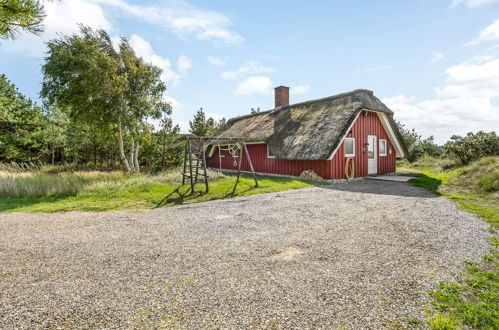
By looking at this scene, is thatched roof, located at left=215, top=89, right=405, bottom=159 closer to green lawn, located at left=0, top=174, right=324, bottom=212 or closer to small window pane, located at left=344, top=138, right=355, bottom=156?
small window pane, located at left=344, top=138, right=355, bottom=156

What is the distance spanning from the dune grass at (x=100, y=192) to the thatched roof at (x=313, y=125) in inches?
75.5

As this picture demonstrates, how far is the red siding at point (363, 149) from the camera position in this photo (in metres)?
12.3

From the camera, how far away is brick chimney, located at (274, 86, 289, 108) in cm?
1844

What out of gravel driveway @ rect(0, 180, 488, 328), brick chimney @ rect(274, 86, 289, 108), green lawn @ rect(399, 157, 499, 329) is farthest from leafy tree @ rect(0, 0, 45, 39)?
brick chimney @ rect(274, 86, 289, 108)

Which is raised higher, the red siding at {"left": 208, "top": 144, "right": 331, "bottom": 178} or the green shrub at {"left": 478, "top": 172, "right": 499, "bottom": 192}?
the red siding at {"left": 208, "top": 144, "right": 331, "bottom": 178}

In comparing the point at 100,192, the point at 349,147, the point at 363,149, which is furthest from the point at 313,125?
the point at 100,192

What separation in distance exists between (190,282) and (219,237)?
164 cm

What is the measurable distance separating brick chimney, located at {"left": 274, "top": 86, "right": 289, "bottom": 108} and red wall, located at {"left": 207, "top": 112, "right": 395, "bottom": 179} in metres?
4.56

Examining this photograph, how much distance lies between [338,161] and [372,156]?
3.14m

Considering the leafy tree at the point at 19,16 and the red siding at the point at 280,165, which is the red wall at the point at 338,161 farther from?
the leafy tree at the point at 19,16

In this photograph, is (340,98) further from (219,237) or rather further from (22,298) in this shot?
(22,298)

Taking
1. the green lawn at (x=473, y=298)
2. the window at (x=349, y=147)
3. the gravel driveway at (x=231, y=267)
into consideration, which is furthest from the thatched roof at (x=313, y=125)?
the green lawn at (x=473, y=298)

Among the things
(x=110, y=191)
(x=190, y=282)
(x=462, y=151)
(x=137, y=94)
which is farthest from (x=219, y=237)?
(x=462, y=151)

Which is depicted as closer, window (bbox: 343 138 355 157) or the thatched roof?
the thatched roof
